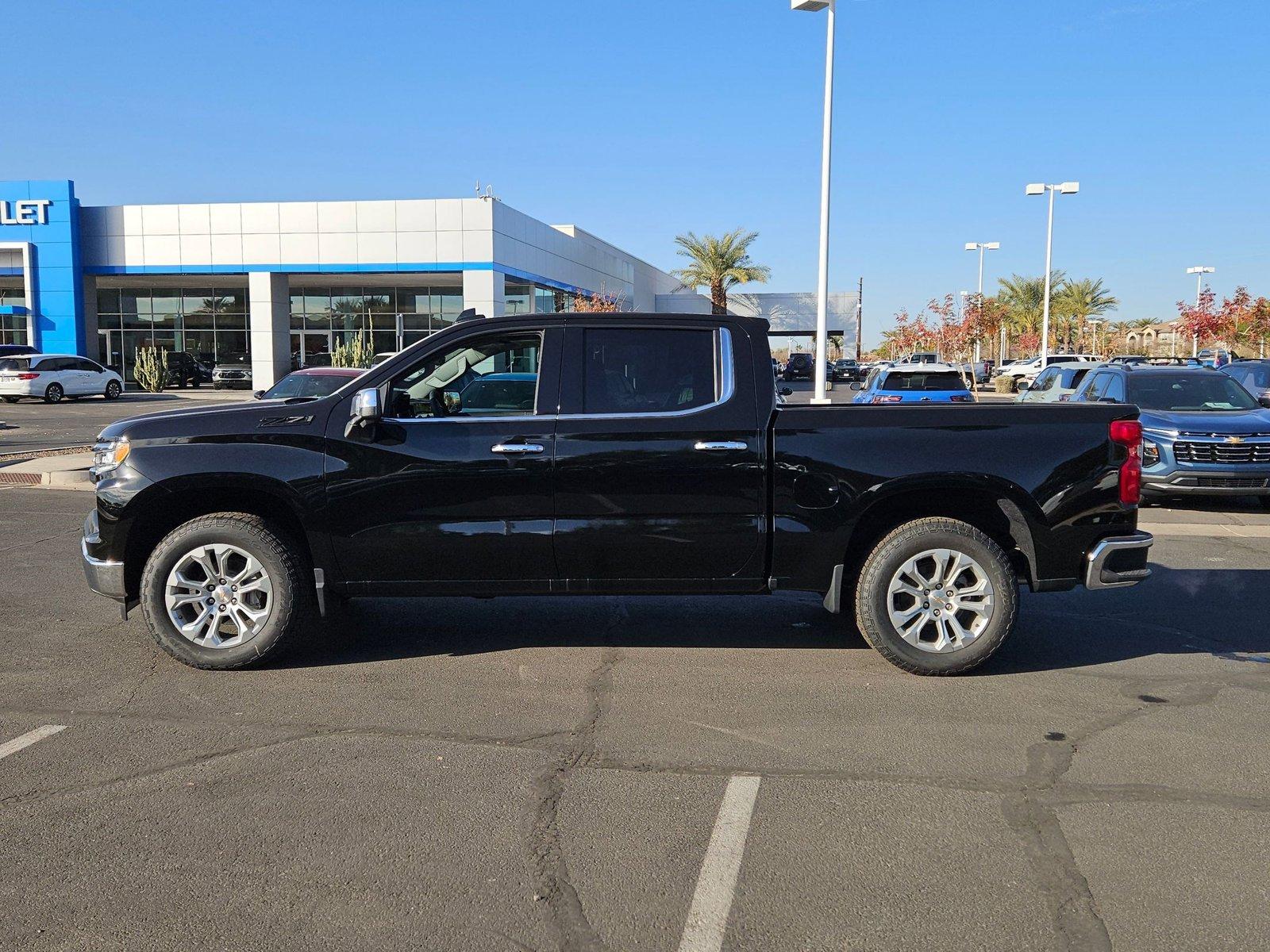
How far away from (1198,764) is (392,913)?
3443 millimetres

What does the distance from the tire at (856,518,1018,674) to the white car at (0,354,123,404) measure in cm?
3578

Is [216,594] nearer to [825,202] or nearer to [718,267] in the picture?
[825,202]

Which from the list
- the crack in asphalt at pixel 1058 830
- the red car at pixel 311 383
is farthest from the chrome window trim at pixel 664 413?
the red car at pixel 311 383

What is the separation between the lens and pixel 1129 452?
6.11 meters

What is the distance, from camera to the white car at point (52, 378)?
115ft

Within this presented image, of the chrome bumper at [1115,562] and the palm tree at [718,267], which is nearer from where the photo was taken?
the chrome bumper at [1115,562]

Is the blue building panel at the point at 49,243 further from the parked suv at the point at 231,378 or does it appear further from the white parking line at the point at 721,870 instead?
the white parking line at the point at 721,870

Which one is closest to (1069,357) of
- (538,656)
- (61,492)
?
(61,492)

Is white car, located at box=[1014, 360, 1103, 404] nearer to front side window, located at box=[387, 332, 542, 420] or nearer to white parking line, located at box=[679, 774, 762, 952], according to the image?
front side window, located at box=[387, 332, 542, 420]

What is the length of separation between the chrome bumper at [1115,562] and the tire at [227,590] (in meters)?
4.34

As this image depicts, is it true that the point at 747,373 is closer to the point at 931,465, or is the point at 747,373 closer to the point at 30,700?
the point at 931,465

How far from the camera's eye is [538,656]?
643 cm

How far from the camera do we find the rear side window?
6.07m

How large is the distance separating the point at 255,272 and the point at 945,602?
40.6m
